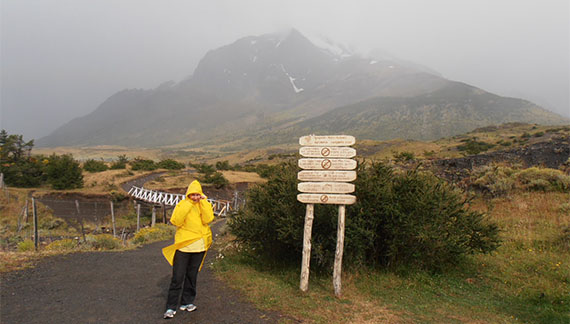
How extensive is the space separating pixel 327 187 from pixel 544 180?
38.1ft

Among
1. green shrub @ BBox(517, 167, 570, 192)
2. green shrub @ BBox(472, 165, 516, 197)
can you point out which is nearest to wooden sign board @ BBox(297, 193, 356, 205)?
green shrub @ BBox(472, 165, 516, 197)

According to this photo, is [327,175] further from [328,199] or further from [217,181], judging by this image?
[217,181]

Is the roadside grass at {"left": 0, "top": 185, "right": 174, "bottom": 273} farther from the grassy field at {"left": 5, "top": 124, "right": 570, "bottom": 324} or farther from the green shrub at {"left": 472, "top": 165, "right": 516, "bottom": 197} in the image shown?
the green shrub at {"left": 472, "top": 165, "right": 516, "bottom": 197}

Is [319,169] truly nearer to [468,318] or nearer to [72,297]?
[468,318]

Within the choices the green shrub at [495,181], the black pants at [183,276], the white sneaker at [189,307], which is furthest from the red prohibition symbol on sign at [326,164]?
the green shrub at [495,181]

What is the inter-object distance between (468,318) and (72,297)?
6371mm

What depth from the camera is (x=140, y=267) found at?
23.7 ft

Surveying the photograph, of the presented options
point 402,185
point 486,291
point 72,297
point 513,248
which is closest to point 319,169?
point 402,185

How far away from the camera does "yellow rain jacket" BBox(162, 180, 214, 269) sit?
4570mm

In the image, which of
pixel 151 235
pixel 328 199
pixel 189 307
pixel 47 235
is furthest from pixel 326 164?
pixel 47 235

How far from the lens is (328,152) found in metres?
5.94

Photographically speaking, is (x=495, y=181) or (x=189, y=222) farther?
(x=495, y=181)

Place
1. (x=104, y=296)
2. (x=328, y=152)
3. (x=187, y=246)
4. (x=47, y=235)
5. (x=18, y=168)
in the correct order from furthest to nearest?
(x=18, y=168), (x=47, y=235), (x=328, y=152), (x=104, y=296), (x=187, y=246)

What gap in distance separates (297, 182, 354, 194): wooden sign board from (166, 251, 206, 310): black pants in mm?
2201
